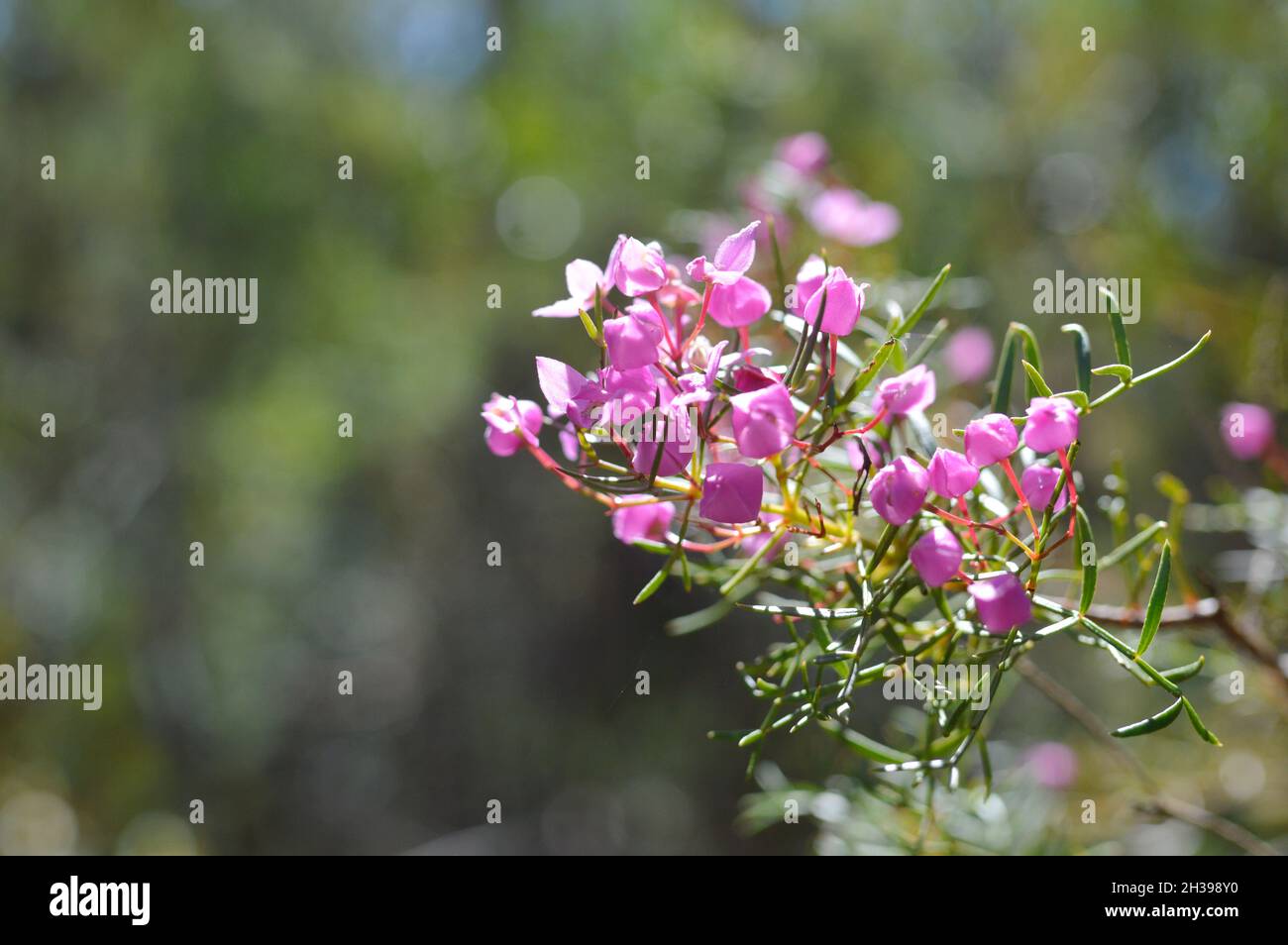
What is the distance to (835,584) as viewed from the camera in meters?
0.47

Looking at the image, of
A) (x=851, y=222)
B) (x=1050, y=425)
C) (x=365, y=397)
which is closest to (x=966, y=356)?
(x=851, y=222)

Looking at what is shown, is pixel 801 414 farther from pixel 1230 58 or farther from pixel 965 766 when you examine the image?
pixel 1230 58

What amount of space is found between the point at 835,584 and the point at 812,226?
0.40 metres

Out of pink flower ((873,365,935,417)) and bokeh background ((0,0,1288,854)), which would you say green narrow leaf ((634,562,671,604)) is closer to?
pink flower ((873,365,935,417))

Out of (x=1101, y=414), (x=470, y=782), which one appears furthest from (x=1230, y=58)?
(x=470, y=782)

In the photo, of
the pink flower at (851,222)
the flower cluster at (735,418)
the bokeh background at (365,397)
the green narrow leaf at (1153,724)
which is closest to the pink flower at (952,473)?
the flower cluster at (735,418)

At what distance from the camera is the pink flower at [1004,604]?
0.36m

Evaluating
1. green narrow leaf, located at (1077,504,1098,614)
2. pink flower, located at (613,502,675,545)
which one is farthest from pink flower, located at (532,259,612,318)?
green narrow leaf, located at (1077,504,1098,614)

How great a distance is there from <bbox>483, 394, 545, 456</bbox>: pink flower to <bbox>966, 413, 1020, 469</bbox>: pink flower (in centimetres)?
18

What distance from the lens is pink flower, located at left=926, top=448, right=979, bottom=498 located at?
1.19 feet

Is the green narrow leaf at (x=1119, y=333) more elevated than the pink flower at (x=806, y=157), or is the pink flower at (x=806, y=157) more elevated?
the pink flower at (x=806, y=157)

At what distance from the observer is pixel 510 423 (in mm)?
415

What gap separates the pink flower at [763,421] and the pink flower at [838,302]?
45mm

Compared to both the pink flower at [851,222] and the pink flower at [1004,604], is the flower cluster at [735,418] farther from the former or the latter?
the pink flower at [851,222]
